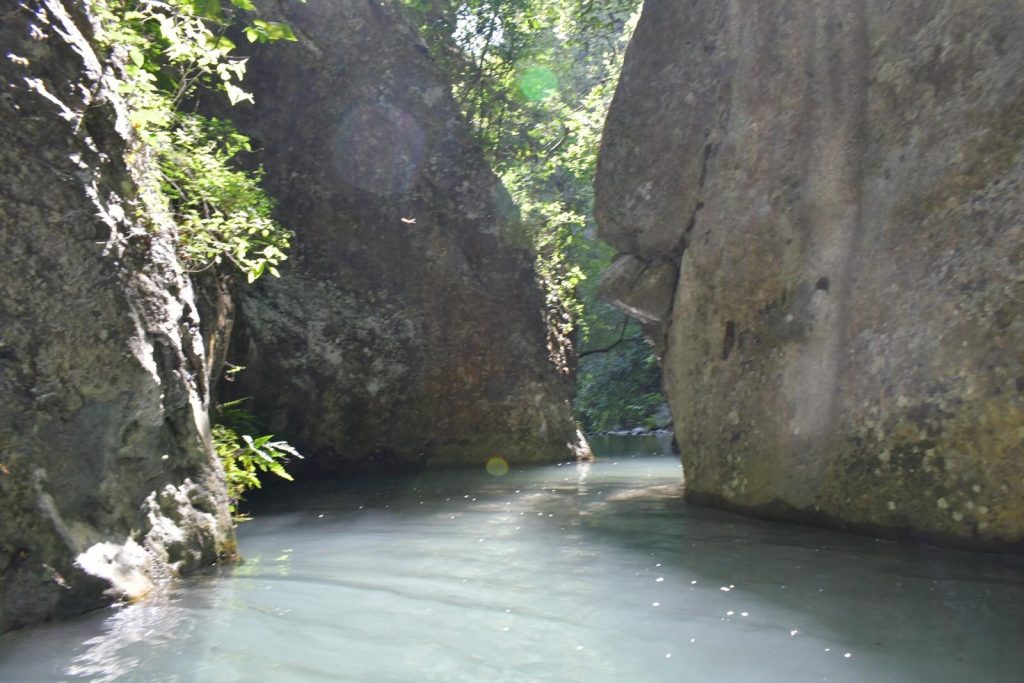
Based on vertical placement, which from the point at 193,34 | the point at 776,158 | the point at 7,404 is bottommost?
the point at 7,404

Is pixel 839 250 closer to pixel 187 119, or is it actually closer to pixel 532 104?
pixel 187 119

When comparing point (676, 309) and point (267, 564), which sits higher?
point (676, 309)

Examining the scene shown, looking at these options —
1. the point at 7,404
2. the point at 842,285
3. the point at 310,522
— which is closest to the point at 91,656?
the point at 7,404

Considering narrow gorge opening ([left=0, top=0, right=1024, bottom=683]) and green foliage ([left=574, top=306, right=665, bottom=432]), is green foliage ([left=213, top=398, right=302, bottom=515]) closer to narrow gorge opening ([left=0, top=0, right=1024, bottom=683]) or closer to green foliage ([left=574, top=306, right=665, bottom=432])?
narrow gorge opening ([left=0, top=0, right=1024, bottom=683])

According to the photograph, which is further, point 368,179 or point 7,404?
point 368,179

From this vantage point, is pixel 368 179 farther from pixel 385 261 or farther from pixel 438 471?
pixel 438 471

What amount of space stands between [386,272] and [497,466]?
3234 mm

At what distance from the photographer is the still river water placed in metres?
3.07

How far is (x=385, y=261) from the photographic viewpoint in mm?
12164

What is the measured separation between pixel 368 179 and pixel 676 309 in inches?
245

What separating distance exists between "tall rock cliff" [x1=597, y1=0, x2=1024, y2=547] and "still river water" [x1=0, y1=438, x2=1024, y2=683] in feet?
1.57

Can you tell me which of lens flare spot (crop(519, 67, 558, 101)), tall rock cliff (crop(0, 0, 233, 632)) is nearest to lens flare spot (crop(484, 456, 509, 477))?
tall rock cliff (crop(0, 0, 233, 632))

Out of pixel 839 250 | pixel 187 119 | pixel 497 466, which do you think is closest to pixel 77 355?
pixel 187 119

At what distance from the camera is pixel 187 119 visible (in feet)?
24.3
